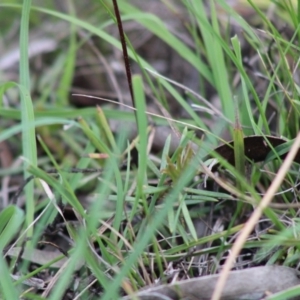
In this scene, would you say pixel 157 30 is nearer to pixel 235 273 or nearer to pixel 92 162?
pixel 92 162

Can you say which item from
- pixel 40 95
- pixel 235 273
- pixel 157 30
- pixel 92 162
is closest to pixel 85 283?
pixel 235 273

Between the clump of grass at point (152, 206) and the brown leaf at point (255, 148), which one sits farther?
the brown leaf at point (255, 148)

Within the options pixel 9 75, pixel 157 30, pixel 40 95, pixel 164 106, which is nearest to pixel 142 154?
pixel 164 106

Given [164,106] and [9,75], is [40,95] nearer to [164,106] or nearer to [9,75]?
[9,75]

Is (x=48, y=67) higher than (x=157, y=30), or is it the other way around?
(x=157, y=30)

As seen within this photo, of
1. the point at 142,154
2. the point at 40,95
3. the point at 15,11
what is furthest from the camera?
the point at 15,11

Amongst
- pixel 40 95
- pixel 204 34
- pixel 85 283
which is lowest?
pixel 85 283

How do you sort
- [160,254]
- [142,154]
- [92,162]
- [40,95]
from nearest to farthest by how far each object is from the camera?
[142,154] < [160,254] < [92,162] < [40,95]

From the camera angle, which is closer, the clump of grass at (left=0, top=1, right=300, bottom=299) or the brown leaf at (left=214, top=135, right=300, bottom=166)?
the clump of grass at (left=0, top=1, right=300, bottom=299)

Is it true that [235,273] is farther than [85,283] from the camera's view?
No
